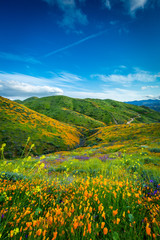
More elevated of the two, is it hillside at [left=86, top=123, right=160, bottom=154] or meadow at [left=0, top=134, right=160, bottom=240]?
meadow at [left=0, top=134, right=160, bottom=240]

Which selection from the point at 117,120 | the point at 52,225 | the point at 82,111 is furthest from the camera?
the point at 82,111

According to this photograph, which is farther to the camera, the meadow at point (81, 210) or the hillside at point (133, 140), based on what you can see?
the hillside at point (133, 140)

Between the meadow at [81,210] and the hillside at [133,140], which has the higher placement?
the meadow at [81,210]

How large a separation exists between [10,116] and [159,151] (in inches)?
1476

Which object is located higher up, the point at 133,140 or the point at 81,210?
the point at 81,210

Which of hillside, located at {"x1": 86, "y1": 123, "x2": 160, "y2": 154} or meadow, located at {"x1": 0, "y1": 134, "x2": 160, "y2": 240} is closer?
meadow, located at {"x1": 0, "y1": 134, "x2": 160, "y2": 240}

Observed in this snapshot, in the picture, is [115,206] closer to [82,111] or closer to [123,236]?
[123,236]

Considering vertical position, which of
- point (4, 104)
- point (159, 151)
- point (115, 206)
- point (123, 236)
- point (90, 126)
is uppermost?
point (4, 104)

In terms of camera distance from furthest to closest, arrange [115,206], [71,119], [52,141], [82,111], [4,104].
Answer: [82,111], [71,119], [4,104], [52,141], [115,206]

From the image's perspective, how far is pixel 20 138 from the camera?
86.7 ft

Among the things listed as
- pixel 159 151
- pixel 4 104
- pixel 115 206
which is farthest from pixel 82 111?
pixel 115 206

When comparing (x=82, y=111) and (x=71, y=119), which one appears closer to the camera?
(x=71, y=119)

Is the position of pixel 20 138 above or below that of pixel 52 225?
below

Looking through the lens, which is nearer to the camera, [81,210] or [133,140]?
[81,210]
